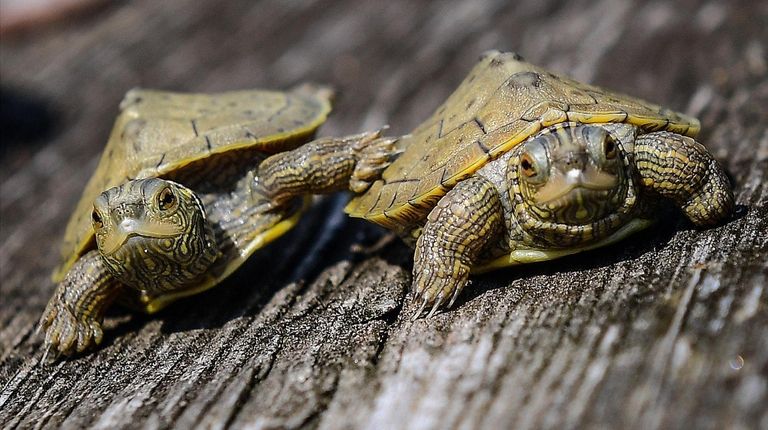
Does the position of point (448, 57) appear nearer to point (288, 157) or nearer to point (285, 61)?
point (285, 61)

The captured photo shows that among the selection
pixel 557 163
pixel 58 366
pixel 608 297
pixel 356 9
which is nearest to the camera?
pixel 608 297

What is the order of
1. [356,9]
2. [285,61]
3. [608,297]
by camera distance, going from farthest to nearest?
[356,9], [285,61], [608,297]

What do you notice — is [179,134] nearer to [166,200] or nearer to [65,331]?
[166,200]

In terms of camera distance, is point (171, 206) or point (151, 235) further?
point (171, 206)

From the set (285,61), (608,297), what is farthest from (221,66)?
(608,297)

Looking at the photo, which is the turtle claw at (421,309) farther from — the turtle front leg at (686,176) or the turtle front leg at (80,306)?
the turtle front leg at (80,306)

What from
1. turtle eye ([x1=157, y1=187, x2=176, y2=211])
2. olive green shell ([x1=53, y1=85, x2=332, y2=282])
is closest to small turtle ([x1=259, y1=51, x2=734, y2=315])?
olive green shell ([x1=53, y1=85, x2=332, y2=282])

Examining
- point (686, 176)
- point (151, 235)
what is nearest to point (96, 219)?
point (151, 235)
